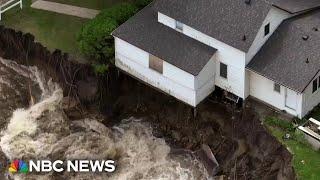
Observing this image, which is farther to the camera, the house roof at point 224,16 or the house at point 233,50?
the house roof at point 224,16

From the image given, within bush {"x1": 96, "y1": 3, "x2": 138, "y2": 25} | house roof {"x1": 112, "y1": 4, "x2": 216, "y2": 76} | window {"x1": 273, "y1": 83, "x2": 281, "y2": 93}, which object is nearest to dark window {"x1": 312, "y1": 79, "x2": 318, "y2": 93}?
window {"x1": 273, "y1": 83, "x2": 281, "y2": 93}

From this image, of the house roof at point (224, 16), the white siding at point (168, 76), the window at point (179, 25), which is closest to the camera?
the house roof at point (224, 16)

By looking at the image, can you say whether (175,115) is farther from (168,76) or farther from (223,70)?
(223,70)

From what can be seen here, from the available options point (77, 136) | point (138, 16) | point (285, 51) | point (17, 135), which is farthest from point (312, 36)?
point (17, 135)

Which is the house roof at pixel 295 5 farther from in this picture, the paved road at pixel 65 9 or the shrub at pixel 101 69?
the paved road at pixel 65 9

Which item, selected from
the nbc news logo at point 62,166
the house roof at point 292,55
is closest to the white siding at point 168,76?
the house roof at point 292,55

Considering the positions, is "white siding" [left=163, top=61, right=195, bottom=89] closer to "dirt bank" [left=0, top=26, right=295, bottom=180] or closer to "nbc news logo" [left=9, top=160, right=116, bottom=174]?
"dirt bank" [left=0, top=26, right=295, bottom=180]

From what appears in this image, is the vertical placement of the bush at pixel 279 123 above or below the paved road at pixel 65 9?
below
